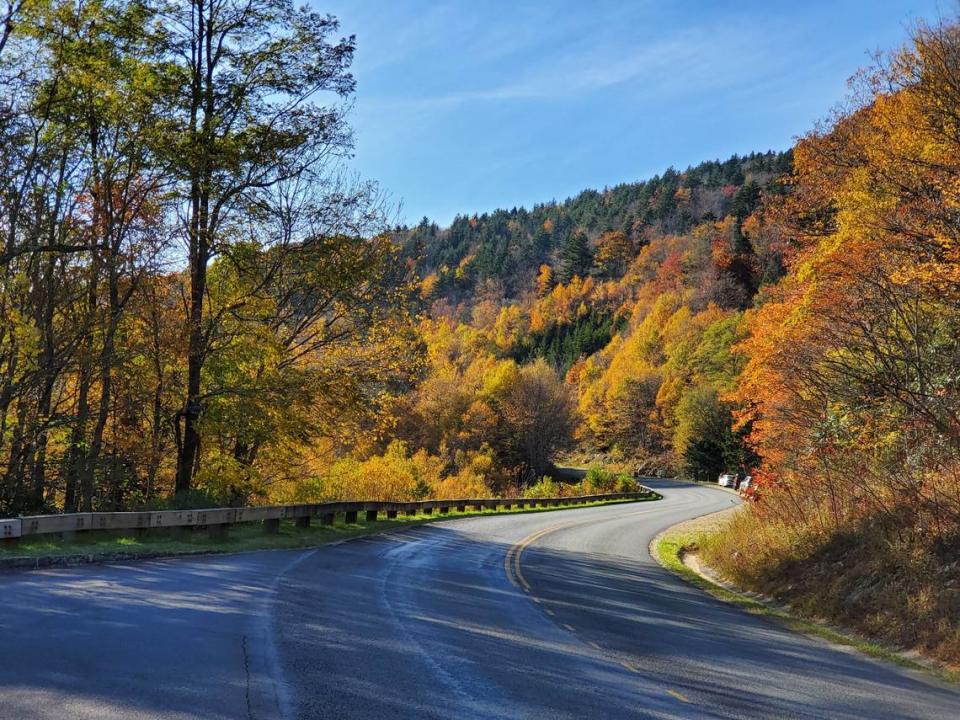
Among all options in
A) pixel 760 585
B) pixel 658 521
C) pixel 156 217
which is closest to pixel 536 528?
pixel 658 521

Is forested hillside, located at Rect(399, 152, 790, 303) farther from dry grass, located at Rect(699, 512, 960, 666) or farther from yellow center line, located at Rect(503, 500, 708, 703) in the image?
dry grass, located at Rect(699, 512, 960, 666)

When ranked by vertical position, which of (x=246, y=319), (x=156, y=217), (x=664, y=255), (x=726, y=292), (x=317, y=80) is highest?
(x=664, y=255)

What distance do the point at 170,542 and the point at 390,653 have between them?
9.81 m

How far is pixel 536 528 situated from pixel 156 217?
18005mm

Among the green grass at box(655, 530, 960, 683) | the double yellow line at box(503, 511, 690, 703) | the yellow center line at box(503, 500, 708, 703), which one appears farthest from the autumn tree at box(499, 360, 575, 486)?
the green grass at box(655, 530, 960, 683)

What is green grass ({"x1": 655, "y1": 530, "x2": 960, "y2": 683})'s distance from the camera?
9492 millimetres

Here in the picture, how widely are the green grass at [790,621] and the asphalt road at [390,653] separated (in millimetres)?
349

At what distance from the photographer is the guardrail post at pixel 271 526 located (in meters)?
19.9

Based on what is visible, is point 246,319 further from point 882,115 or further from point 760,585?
point 882,115

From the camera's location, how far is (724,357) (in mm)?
87562

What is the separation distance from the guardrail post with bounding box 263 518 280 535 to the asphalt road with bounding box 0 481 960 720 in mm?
5641

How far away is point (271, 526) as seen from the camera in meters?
20.0

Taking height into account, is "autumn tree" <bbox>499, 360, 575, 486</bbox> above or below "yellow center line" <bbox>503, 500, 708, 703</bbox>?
above

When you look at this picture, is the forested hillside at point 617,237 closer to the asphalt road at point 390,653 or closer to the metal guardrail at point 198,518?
the metal guardrail at point 198,518
